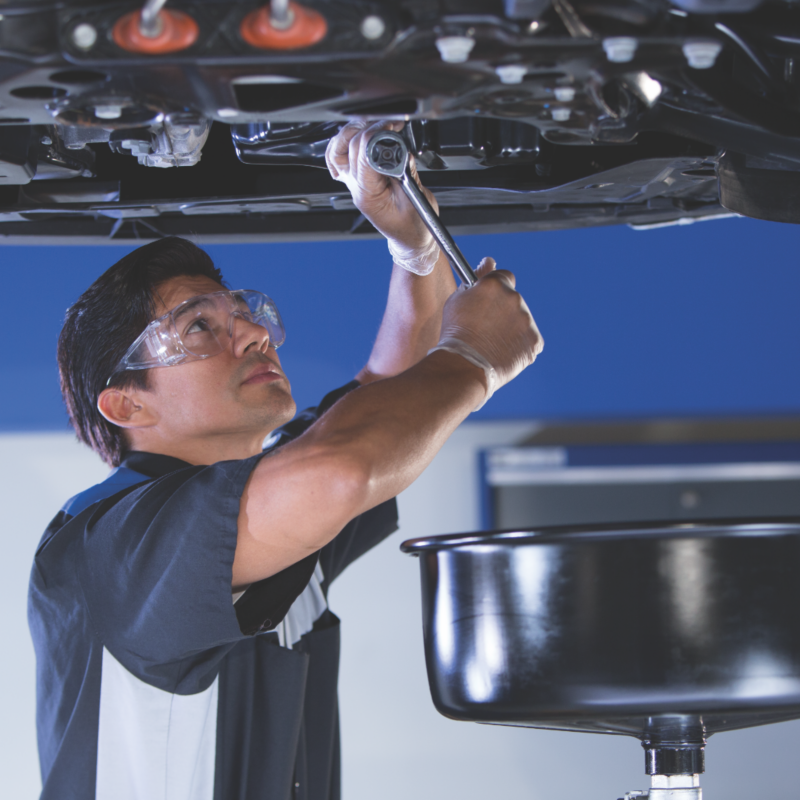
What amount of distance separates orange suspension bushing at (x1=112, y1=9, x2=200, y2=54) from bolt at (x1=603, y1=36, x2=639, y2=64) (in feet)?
0.71

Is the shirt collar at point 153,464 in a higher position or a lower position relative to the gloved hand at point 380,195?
lower

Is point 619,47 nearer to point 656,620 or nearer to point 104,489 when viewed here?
point 656,620

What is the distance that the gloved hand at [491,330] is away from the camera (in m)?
0.83

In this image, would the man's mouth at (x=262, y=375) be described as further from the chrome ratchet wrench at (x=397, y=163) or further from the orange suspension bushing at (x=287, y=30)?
the orange suspension bushing at (x=287, y=30)

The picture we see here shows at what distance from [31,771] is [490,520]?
1156 millimetres

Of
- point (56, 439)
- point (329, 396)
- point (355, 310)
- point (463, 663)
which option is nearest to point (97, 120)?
point (463, 663)

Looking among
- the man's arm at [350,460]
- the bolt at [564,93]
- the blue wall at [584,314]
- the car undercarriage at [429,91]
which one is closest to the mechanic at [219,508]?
the man's arm at [350,460]

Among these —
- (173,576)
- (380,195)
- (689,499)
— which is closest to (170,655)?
(173,576)

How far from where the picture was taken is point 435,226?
85 cm

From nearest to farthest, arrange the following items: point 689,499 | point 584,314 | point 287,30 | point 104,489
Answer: point 287,30
point 104,489
point 689,499
point 584,314

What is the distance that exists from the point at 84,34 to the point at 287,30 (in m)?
0.11

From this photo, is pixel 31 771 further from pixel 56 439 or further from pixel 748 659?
pixel 748 659

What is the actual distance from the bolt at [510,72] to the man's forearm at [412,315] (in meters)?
0.62

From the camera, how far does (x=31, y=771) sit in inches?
83.5
